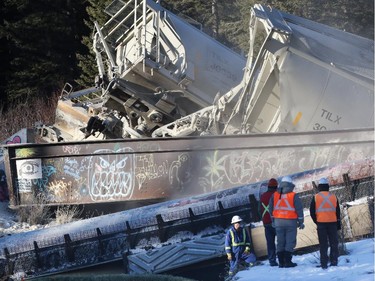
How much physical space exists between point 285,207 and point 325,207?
1.63 ft

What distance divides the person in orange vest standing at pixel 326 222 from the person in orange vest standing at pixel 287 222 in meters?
0.23

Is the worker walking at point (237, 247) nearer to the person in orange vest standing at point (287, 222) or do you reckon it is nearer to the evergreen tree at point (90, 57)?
the person in orange vest standing at point (287, 222)

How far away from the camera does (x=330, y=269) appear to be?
909cm

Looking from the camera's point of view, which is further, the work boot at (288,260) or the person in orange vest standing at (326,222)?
the work boot at (288,260)


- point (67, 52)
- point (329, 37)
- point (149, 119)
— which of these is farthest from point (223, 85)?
point (67, 52)

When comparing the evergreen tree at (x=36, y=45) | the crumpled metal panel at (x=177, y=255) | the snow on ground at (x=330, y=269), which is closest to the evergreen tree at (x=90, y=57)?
the evergreen tree at (x=36, y=45)

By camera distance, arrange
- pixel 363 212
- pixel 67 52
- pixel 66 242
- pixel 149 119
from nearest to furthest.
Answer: pixel 363 212 < pixel 66 242 < pixel 149 119 < pixel 67 52

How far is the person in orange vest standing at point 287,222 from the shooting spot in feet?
31.4

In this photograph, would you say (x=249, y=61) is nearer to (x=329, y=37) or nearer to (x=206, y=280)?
(x=329, y=37)

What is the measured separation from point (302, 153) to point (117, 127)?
5.23 metres

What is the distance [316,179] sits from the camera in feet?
37.5

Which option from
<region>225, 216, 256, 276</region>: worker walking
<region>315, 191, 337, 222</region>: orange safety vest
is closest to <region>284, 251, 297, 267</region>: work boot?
<region>315, 191, 337, 222</region>: orange safety vest

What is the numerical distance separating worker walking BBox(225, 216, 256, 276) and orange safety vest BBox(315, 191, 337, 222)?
3.77 ft

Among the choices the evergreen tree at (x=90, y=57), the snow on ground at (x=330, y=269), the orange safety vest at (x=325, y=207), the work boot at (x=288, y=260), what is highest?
the evergreen tree at (x=90, y=57)
